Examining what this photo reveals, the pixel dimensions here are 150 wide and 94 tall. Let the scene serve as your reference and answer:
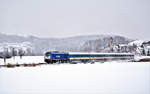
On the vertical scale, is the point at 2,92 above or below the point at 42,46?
below

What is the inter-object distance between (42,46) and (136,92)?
399ft

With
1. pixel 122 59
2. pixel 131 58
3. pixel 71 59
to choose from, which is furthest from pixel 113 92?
pixel 131 58

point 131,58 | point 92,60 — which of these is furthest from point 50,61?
point 131,58

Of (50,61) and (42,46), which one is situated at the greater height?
(42,46)

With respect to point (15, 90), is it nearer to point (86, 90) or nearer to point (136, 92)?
point (86, 90)

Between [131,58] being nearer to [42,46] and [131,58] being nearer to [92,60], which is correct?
[92,60]

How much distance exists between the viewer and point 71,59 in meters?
41.2

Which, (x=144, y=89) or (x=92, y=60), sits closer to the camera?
(x=144, y=89)

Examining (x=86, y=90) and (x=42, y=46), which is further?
(x=42, y=46)

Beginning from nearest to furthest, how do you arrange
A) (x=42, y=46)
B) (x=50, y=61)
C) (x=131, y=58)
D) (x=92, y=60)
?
(x=50, y=61), (x=92, y=60), (x=131, y=58), (x=42, y=46)

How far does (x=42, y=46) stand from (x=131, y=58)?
3266 inches

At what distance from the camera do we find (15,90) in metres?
9.95

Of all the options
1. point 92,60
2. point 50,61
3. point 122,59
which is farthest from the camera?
point 122,59

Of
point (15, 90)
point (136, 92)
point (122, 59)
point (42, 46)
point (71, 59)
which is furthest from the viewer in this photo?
point (42, 46)
